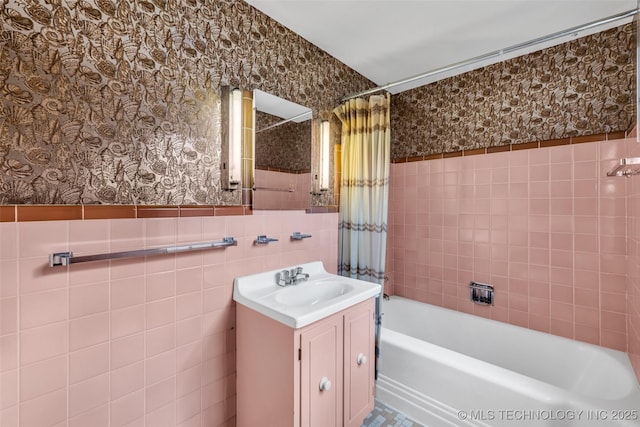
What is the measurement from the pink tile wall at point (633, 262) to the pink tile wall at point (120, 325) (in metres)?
2.18

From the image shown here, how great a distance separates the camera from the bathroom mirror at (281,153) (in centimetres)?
173

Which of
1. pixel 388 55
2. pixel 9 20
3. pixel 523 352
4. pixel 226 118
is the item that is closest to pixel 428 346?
pixel 523 352

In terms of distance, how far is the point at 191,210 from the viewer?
4.62 ft

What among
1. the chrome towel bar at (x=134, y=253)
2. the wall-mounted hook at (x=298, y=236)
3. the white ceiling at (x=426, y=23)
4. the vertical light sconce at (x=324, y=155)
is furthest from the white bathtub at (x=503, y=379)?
the white ceiling at (x=426, y=23)

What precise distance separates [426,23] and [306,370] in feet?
7.17

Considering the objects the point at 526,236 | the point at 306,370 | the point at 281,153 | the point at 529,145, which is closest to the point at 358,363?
the point at 306,370

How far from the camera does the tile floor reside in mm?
1740

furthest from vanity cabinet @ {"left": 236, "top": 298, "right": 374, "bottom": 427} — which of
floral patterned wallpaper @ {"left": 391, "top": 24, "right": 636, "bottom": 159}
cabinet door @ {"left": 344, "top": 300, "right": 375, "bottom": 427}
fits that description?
floral patterned wallpaper @ {"left": 391, "top": 24, "right": 636, "bottom": 159}

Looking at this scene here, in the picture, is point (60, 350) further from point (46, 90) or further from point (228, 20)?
point (228, 20)

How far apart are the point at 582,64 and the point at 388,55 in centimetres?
135

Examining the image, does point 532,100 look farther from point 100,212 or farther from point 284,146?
point 100,212

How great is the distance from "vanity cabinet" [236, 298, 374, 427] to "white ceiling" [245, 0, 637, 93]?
1.78m

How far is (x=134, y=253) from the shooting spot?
1172mm

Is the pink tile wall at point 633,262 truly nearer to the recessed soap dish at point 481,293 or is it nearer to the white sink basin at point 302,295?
the recessed soap dish at point 481,293
